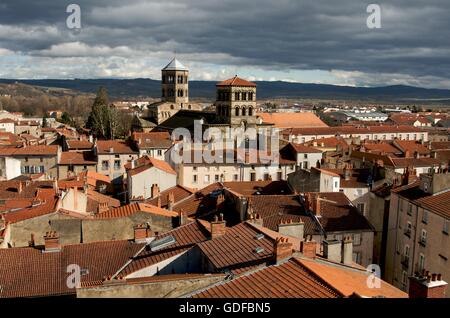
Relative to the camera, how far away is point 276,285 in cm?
1470

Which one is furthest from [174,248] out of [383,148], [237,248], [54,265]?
[383,148]

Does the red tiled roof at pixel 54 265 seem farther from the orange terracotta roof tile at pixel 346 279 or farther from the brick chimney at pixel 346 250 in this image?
the brick chimney at pixel 346 250

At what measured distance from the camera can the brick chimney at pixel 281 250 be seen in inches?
635

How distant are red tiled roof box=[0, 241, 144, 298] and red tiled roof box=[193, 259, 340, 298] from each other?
7409 mm

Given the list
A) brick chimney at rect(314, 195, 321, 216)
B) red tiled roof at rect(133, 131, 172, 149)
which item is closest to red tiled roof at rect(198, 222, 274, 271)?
brick chimney at rect(314, 195, 321, 216)

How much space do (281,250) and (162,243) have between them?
7.62 m

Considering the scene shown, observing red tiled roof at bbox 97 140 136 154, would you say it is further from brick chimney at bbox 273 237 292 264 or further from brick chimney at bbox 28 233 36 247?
brick chimney at bbox 273 237 292 264

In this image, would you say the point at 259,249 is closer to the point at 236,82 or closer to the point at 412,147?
the point at 412,147

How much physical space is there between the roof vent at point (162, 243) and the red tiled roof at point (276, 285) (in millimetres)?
6592

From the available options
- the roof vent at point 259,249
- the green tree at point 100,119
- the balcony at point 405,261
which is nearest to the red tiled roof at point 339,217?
the balcony at point 405,261

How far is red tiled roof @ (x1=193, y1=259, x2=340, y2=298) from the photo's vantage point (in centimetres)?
1407

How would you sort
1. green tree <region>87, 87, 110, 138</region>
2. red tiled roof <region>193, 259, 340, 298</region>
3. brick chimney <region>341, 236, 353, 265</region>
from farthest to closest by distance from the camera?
1. green tree <region>87, 87, 110, 138</region>
2. brick chimney <region>341, 236, 353, 265</region>
3. red tiled roof <region>193, 259, 340, 298</region>

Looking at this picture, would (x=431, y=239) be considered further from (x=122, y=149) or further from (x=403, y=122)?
(x=403, y=122)
